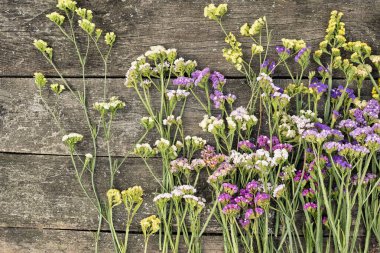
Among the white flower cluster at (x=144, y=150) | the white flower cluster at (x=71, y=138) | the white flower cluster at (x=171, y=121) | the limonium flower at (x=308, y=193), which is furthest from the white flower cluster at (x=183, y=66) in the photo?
the limonium flower at (x=308, y=193)

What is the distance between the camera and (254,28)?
136 cm

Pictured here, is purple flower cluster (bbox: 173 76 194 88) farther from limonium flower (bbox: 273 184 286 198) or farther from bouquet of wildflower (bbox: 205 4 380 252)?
limonium flower (bbox: 273 184 286 198)

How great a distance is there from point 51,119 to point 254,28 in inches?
25.7

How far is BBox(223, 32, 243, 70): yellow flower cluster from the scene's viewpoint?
136 centimetres

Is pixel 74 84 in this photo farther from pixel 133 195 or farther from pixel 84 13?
pixel 133 195

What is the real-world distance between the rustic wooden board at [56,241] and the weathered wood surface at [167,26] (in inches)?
18.6

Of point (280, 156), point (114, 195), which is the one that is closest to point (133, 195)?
point (114, 195)

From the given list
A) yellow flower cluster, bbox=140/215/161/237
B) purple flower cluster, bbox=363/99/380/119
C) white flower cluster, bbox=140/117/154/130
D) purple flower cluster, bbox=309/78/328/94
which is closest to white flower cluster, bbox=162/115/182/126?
white flower cluster, bbox=140/117/154/130

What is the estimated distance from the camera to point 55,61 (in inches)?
59.2

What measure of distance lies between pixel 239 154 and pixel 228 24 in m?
0.40

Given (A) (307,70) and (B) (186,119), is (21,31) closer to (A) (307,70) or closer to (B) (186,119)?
(B) (186,119)

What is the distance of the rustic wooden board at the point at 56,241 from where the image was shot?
1459 millimetres

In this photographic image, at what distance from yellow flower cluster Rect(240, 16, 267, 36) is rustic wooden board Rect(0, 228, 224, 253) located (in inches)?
25.0

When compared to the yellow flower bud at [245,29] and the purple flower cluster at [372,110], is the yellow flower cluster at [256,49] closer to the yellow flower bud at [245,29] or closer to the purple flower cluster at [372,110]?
the yellow flower bud at [245,29]
